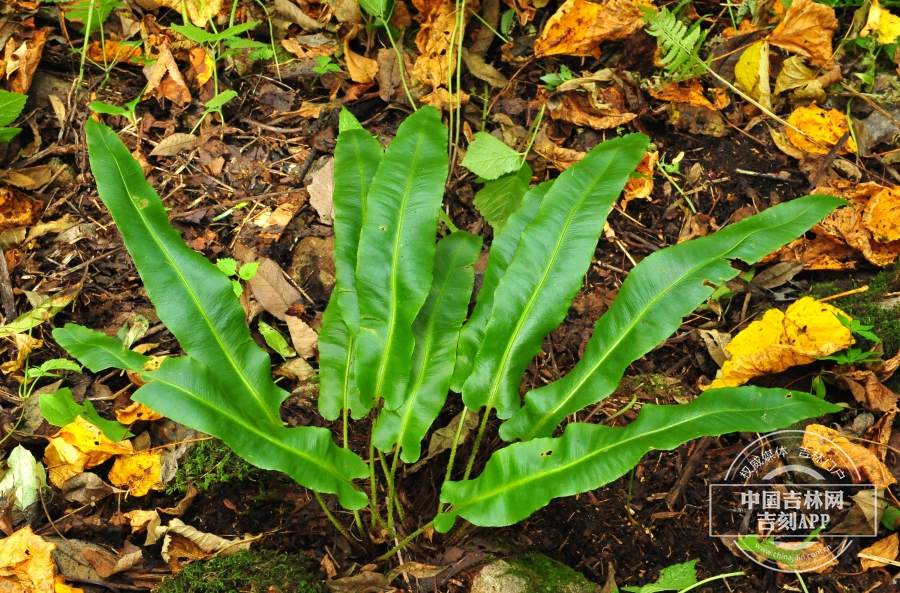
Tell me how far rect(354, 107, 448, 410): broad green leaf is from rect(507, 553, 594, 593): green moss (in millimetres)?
522

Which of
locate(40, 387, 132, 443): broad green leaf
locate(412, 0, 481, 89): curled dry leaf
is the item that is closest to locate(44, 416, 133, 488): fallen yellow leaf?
locate(40, 387, 132, 443): broad green leaf

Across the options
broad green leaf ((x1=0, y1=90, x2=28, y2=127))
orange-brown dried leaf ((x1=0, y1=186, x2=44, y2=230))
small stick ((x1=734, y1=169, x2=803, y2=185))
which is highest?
broad green leaf ((x1=0, y1=90, x2=28, y2=127))

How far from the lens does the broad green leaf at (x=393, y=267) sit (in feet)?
5.90

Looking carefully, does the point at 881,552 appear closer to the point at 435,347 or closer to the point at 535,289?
the point at 535,289

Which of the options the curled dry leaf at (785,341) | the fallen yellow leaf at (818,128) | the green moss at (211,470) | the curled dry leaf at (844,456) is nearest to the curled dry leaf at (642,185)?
the fallen yellow leaf at (818,128)

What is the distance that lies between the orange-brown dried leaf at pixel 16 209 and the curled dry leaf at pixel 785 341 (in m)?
2.38

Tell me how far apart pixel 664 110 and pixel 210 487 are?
2.12m

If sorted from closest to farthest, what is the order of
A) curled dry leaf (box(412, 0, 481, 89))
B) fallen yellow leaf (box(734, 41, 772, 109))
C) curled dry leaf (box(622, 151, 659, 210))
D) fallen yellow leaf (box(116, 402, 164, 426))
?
fallen yellow leaf (box(116, 402, 164, 426))
curled dry leaf (box(622, 151, 659, 210))
fallen yellow leaf (box(734, 41, 772, 109))
curled dry leaf (box(412, 0, 481, 89))

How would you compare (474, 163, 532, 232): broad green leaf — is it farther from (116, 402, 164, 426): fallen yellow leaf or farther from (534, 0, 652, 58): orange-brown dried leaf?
(116, 402, 164, 426): fallen yellow leaf

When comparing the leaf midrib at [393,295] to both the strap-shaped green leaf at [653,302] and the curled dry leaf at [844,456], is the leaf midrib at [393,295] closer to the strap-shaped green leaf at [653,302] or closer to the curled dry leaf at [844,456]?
the strap-shaped green leaf at [653,302]

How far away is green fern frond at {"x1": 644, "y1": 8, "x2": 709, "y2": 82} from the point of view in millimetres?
2541

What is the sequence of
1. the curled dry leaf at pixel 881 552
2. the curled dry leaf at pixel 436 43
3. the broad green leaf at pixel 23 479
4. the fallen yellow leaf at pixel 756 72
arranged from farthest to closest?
the curled dry leaf at pixel 436 43 → the fallen yellow leaf at pixel 756 72 → the broad green leaf at pixel 23 479 → the curled dry leaf at pixel 881 552

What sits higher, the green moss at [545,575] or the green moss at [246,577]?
the green moss at [246,577]

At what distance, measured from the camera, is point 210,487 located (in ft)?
6.34
